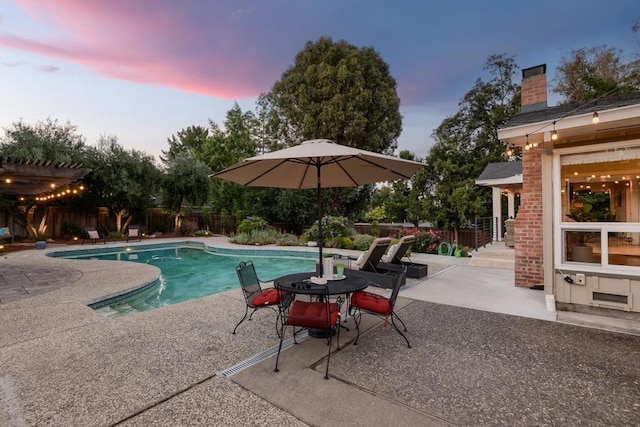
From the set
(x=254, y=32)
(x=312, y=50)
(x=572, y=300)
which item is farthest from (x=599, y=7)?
(x=572, y=300)

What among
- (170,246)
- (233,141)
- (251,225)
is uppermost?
(233,141)

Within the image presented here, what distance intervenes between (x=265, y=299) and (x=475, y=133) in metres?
23.1

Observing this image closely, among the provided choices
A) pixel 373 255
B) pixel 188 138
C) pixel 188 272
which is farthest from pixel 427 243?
pixel 188 138

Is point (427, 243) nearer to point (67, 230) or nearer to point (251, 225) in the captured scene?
point (251, 225)

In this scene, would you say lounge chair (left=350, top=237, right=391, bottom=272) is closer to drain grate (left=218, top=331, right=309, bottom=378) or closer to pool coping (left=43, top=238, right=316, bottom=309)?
drain grate (left=218, top=331, right=309, bottom=378)

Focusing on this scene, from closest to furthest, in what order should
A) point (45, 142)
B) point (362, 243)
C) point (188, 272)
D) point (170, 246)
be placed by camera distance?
1. point (188, 272)
2. point (362, 243)
3. point (45, 142)
4. point (170, 246)

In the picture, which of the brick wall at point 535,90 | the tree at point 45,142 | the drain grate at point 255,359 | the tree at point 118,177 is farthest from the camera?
the tree at point 118,177

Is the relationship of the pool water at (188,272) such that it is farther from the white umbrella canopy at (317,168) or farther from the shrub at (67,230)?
the shrub at (67,230)

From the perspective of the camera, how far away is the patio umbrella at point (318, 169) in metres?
3.84

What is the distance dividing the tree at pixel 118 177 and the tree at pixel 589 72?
2479cm

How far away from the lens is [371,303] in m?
3.85

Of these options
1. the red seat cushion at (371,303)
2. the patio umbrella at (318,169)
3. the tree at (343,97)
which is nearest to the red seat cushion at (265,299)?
the patio umbrella at (318,169)

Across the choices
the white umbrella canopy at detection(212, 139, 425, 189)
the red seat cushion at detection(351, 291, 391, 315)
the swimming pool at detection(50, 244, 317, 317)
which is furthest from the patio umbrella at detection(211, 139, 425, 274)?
the swimming pool at detection(50, 244, 317, 317)

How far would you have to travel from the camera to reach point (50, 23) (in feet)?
28.4
